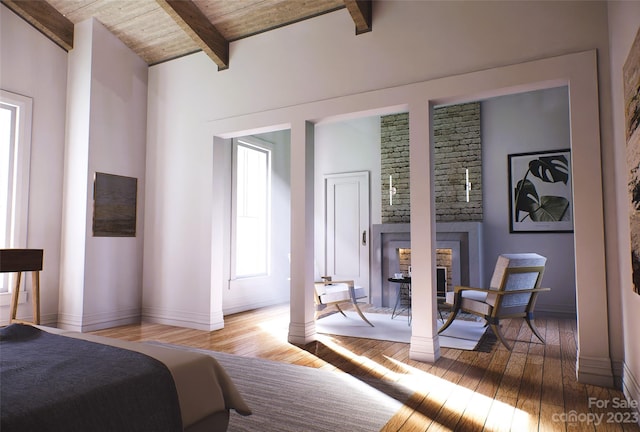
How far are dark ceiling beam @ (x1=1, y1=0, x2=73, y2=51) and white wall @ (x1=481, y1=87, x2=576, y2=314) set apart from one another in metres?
5.73

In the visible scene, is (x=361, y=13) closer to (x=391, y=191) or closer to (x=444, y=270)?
(x=391, y=191)

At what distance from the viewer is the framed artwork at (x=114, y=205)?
16.6 feet

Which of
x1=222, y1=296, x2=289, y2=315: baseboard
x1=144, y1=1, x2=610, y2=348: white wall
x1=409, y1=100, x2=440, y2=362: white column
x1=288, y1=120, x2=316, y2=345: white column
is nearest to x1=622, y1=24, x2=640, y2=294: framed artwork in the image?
x1=144, y1=1, x2=610, y2=348: white wall

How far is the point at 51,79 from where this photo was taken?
512cm

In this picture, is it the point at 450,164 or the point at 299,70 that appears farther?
the point at 450,164

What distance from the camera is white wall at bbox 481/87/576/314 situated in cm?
578

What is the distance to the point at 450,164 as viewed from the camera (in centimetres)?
648

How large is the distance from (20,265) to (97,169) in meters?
1.42

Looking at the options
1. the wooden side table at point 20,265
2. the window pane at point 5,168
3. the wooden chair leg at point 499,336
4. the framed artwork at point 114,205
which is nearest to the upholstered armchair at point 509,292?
the wooden chair leg at point 499,336

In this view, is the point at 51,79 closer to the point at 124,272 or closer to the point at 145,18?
the point at 145,18

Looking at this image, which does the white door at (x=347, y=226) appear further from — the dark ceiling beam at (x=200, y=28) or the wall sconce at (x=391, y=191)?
the dark ceiling beam at (x=200, y=28)

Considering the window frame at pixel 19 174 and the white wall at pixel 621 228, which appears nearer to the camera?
the white wall at pixel 621 228

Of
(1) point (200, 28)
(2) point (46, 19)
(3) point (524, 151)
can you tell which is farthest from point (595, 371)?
(2) point (46, 19)

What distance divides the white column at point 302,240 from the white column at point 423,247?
1.13m
